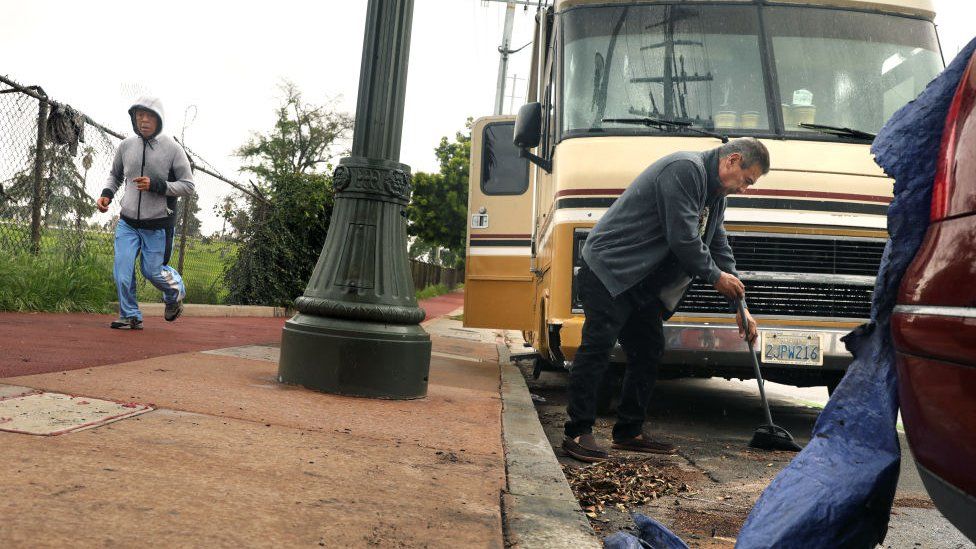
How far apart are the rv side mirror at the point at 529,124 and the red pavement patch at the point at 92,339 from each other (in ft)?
9.16

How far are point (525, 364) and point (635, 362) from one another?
6.16 meters

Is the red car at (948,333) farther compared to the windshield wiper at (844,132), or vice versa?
the windshield wiper at (844,132)

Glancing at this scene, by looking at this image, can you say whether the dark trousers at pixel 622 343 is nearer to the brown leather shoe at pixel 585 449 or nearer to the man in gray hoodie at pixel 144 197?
the brown leather shoe at pixel 585 449

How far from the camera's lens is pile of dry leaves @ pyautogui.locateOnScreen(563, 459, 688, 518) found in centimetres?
387

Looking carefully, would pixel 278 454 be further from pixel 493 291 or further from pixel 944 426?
pixel 493 291

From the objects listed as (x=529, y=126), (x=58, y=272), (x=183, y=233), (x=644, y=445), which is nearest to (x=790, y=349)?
(x=644, y=445)

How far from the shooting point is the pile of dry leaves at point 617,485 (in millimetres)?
3873

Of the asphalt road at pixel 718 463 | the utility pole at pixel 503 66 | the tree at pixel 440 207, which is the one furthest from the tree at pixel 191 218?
the tree at pixel 440 207

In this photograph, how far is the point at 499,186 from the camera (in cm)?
905

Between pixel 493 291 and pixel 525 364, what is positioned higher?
pixel 493 291

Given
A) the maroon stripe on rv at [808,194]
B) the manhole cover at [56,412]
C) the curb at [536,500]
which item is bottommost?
the curb at [536,500]

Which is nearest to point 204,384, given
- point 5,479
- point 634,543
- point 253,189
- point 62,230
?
point 5,479

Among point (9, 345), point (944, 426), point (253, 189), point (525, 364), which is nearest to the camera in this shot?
point (944, 426)

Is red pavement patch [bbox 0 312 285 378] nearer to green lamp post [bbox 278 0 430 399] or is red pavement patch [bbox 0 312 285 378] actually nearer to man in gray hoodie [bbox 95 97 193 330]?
man in gray hoodie [bbox 95 97 193 330]
